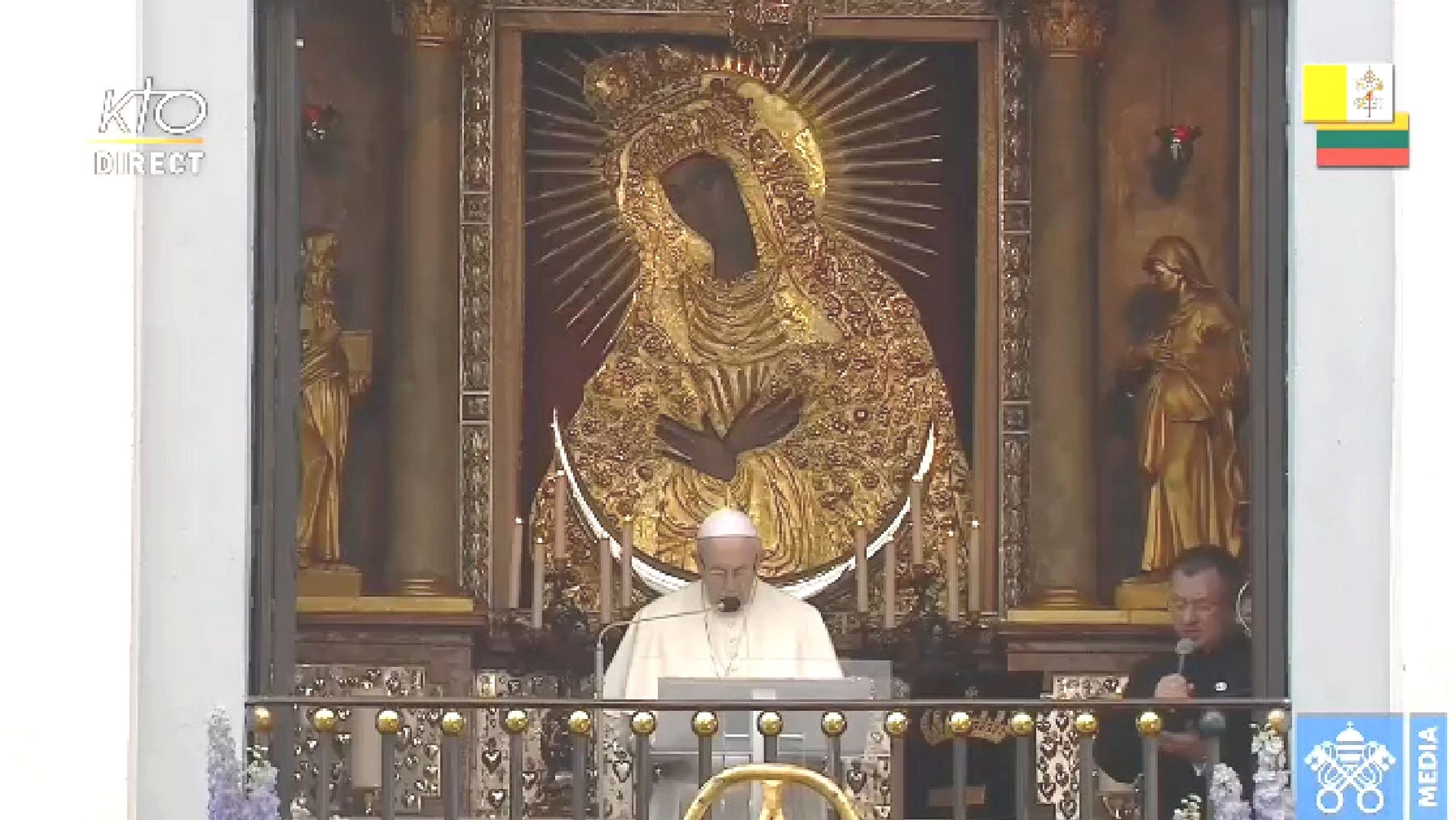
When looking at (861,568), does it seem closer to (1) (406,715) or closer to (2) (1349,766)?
(1) (406,715)

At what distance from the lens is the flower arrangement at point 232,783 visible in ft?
34.1

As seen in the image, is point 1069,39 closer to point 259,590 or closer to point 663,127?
point 663,127

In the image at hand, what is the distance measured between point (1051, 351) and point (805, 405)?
975 mm

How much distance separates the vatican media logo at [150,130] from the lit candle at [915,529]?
371 centimetres

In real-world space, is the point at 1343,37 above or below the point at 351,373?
above

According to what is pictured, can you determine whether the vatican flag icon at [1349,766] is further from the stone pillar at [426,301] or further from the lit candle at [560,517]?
the stone pillar at [426,301]

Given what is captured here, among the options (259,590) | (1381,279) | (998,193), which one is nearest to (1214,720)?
(1381,279)

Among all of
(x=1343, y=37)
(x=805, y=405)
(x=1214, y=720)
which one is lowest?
(x=1214, y=720)

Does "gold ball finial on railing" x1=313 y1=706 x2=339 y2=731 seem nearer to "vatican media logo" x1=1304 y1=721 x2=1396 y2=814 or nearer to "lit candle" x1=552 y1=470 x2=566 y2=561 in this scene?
"vatican media logo" x1=1304 y1=721 x2=1396 y2=814

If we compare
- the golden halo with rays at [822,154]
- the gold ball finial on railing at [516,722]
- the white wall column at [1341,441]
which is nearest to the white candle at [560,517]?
the golden halo with rays at [822,154]

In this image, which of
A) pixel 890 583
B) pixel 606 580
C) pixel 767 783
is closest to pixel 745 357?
pixel 890 583

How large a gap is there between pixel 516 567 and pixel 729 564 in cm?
120

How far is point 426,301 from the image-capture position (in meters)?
14.3

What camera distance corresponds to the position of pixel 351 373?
559 inches
